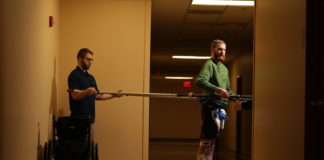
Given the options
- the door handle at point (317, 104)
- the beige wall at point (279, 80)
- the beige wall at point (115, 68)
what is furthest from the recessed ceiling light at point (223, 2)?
the door handle at point (317, 104)

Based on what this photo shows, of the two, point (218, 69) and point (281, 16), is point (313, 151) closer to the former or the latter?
point (281, 16)

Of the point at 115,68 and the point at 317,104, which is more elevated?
the point at 115,68

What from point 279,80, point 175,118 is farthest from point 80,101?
point 175,118

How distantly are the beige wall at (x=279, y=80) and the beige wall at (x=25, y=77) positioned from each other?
5.56ft

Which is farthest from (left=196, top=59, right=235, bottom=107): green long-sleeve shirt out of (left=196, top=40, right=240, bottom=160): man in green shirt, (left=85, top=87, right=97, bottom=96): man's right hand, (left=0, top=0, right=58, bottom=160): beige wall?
(left=0, top=0, right=58, bottom=160): beige wall

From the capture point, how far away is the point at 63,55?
6.90 m

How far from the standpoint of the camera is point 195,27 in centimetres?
1056

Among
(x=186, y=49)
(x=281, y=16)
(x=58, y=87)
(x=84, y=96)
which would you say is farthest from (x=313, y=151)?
(x=186, y=49)

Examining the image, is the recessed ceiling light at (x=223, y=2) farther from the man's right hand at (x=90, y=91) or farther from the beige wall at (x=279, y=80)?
the beige wall at (x=279, y=80)

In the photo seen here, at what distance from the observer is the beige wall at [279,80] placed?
10.2ft

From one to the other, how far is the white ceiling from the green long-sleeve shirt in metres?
2.78

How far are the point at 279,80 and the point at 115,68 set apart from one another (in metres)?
3.83

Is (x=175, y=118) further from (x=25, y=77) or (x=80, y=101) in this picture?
(x=25, y=77)

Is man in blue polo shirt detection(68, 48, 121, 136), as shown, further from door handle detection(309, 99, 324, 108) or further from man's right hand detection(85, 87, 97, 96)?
door handle detection(309, 99, 324, 108)
